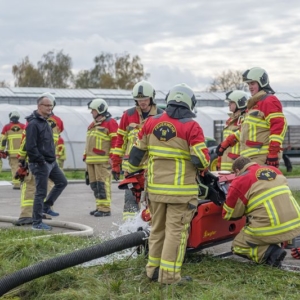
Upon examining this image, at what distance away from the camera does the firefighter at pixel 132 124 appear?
8383mm

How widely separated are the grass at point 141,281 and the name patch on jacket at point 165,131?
1.28m

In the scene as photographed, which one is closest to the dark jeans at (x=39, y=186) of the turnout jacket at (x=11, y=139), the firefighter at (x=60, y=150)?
the firefighter at (x=60, y=150)

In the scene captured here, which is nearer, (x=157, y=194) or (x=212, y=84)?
(x=157, y=194)

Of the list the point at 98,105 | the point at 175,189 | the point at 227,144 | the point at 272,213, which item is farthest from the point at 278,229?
the point at 98,105

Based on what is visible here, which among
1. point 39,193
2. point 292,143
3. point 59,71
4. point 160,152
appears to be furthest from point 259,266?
point 59,71

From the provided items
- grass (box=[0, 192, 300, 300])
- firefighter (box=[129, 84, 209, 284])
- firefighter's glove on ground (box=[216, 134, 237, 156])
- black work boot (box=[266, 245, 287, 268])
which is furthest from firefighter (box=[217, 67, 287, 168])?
firefighter (box=[129, 84, 209, 284])

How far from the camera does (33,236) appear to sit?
8.21m

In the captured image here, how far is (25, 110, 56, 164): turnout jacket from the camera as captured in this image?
9.43 m

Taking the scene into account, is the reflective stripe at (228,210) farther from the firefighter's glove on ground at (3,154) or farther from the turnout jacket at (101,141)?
the firefighter's glove on ground at (3,154)

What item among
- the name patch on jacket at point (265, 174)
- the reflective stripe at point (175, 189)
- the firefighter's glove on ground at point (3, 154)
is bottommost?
the firefighter's glove on ground at point (3, 154)

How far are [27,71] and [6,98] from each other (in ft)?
93.1

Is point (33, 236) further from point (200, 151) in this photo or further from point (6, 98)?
point (6, 98)

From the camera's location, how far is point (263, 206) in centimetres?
660

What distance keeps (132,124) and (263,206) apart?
271 centimetres
